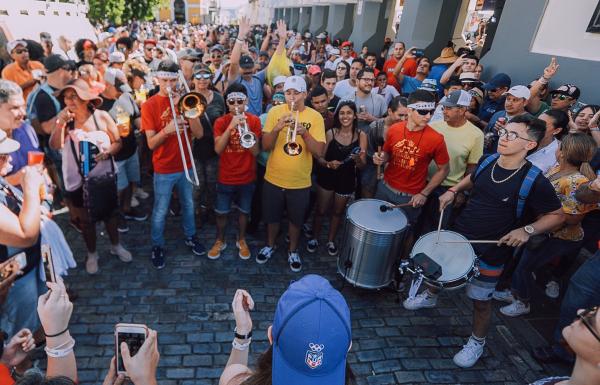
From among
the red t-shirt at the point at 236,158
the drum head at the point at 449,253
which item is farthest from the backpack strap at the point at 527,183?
the red t-shirt at the point at 236,158

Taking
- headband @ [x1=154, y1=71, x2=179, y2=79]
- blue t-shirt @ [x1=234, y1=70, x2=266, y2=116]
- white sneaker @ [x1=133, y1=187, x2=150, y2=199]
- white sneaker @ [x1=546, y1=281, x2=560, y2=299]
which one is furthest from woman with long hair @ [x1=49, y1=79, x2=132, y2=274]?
white sneaker @ [x1=546, y1=281, x2=560, y2=299]

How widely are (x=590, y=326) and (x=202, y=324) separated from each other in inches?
133

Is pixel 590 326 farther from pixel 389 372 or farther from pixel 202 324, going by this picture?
pixel 202 324

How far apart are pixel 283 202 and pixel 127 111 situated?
2664 mm

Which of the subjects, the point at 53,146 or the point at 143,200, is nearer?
the point at 53,146

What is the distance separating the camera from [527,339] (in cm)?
409

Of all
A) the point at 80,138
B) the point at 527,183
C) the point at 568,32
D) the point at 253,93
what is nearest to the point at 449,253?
the point at 527,183

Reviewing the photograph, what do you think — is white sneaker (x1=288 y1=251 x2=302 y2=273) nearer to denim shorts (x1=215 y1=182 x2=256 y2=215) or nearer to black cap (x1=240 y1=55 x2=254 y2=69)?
denim shorts (x1=215 y1=182 x2=256 y2=215)

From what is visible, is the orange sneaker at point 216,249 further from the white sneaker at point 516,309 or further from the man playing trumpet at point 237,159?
the white sneaker at point 516,309

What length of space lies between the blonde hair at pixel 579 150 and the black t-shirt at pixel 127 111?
17.8ft

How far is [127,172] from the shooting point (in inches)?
216

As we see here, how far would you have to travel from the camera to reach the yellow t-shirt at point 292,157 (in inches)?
174

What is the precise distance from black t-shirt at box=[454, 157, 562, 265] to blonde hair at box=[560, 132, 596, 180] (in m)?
0.97

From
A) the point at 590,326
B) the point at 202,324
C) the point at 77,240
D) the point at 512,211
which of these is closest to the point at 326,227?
the point at 202,324
